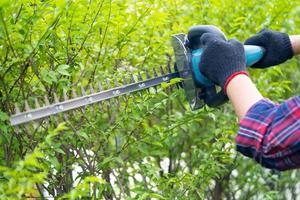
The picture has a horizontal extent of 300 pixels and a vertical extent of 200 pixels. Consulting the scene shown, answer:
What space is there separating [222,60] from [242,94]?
187mm

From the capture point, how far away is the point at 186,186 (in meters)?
3.30

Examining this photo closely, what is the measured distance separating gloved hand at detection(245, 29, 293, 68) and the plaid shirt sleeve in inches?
19.9

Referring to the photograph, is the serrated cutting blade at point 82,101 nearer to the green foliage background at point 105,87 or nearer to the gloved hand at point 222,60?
the green foliage background at point 105,87

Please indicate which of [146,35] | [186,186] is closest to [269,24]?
[146,35]

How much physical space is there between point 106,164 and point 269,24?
160cm

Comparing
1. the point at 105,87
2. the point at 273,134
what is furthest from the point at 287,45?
the point at 105,87

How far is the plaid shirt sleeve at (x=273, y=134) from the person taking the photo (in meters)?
2.09

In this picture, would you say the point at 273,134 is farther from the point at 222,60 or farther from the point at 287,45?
the point at 287,45

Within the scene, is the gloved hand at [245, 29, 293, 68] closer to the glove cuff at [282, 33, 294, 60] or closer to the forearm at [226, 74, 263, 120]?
the glove cuff at [282, 33, 294, 60]

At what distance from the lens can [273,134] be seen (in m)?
2.10

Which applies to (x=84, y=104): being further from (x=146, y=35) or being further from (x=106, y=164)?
(x=146, y=35)

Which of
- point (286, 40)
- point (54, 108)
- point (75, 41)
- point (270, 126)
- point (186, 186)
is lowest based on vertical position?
point (186, 186)

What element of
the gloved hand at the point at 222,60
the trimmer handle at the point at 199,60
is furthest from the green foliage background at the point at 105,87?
the gloved hand at the point at 222,60

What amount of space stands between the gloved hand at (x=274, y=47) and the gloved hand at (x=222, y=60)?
0.92 feet
